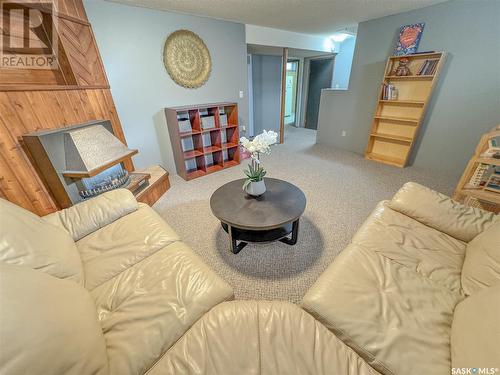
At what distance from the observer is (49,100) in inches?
69.2

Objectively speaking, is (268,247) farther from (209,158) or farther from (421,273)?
(209,158)

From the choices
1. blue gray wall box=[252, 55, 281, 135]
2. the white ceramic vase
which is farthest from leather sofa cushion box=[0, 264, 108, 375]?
blue gray wall box=[252, 55, 281, 135]

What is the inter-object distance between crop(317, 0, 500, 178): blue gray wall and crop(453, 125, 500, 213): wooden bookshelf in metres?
0.98

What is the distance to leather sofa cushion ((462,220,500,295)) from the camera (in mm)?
918

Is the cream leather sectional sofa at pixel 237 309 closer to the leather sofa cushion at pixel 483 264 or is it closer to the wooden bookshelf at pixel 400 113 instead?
the leather sofa cushion at pixel 483 264

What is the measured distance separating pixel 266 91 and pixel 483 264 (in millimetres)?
4858

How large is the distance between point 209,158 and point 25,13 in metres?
2.44

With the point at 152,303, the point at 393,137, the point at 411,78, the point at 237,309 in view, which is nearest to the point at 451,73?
the point at 411,78

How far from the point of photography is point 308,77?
5.80 m

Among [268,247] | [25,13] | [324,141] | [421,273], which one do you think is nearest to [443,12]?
[324,141]

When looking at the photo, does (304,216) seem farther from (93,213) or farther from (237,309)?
(93,213)

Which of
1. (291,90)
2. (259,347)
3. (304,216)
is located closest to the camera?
(259,347)

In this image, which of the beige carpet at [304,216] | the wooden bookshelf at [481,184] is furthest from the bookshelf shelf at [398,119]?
the wooden bookshelf at [481,184]

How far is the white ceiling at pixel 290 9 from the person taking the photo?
244 centimetres
